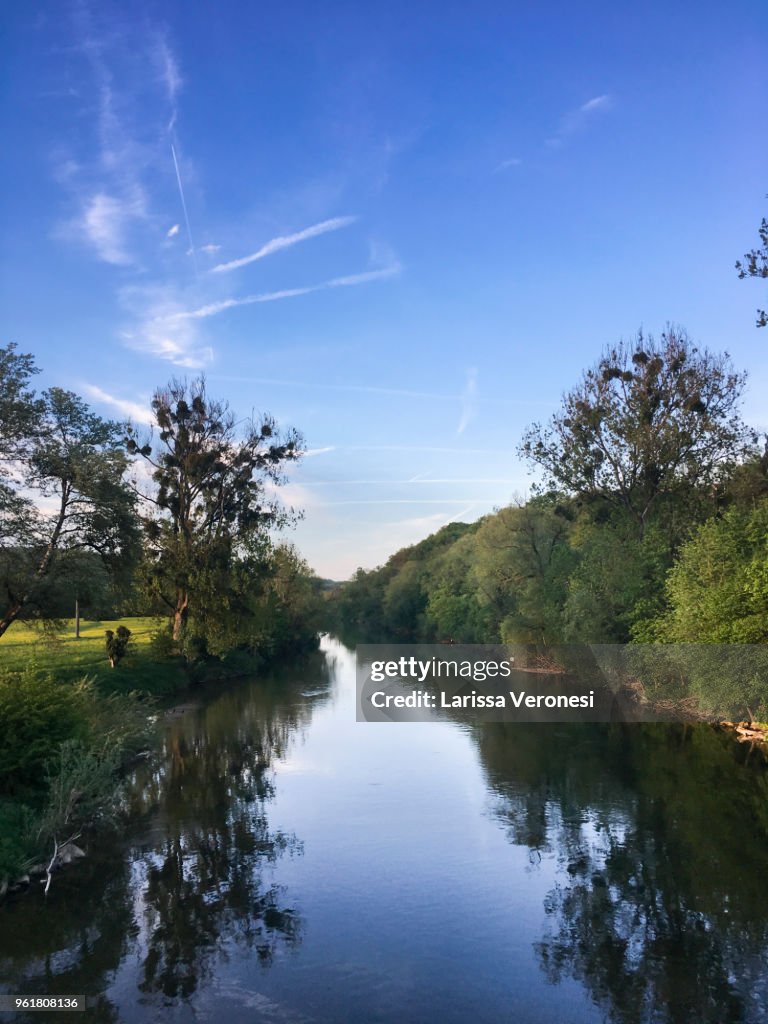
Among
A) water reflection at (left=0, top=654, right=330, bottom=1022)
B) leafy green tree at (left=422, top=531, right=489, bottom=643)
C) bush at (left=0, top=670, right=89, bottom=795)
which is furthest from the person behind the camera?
leafy green tree at (left=422, top=531, right=489, bottom=643)

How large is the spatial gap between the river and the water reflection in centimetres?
A: 5

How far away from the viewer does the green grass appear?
114 ft

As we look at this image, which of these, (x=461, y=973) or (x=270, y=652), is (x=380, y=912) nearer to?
(x=461, y=973)

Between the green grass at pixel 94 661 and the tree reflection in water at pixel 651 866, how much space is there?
19.0 meters

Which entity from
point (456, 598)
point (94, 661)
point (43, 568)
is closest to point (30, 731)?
point (43, 568)

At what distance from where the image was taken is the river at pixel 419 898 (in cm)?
1095

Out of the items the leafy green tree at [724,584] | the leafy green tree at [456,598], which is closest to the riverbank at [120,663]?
the leafy green tree at [456,598]

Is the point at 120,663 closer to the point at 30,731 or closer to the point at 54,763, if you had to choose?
the point at 30,731

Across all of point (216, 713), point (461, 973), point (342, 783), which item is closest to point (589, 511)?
point (216, 713)

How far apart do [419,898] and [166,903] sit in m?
4.73

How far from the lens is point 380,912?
14.0m

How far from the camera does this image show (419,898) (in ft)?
47.9

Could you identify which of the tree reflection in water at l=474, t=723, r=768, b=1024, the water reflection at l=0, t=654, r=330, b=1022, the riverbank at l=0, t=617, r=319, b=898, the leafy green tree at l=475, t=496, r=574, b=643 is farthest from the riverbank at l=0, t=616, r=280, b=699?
the leafy green tree at l=475, t=496, r=574, b=643

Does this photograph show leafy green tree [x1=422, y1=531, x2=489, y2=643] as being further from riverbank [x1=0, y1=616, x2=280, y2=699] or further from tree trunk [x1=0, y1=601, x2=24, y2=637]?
tree trunk [x1=0, y1=601, x2=24, y2=637]
